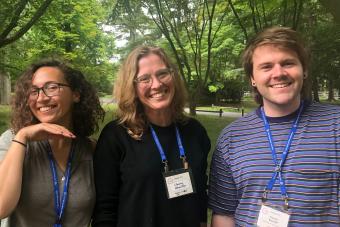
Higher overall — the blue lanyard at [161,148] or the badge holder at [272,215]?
the blue lanyard at [161,148]

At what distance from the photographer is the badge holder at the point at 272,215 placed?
2135mm

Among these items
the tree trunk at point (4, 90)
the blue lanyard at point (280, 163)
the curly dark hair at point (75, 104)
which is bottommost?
the tree trunk at point (4, 90)

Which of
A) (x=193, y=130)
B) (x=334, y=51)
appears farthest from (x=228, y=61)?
(x=193, y=130)

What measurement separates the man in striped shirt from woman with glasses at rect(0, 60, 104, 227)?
3.09 ft

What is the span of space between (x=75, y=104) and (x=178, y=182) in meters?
0.96

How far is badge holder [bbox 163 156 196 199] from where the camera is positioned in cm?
244

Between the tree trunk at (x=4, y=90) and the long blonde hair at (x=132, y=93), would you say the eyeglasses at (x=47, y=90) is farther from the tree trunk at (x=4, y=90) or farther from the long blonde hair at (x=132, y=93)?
the tree trunk at (x=4, y=90)

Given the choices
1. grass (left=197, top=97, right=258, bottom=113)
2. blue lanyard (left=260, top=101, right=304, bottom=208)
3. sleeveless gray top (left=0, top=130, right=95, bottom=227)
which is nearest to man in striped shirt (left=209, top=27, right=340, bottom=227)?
blue lanyard (left=260, top=101, right=304, bottom=208)

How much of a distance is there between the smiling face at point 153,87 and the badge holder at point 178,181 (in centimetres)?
40

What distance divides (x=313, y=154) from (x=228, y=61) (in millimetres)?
27831

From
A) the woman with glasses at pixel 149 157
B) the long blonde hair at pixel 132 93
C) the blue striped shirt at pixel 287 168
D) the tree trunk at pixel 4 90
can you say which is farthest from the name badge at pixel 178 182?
the tree trunk at pixel 4 90

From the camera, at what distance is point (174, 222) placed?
246 cm

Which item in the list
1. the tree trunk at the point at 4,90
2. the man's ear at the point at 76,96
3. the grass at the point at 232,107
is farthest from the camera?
the tree trunk at the point at 4,90

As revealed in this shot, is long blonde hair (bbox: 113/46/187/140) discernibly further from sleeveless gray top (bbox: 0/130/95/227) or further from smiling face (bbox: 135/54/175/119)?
sleeveless gray top (bbox: 0/130/95/227)
